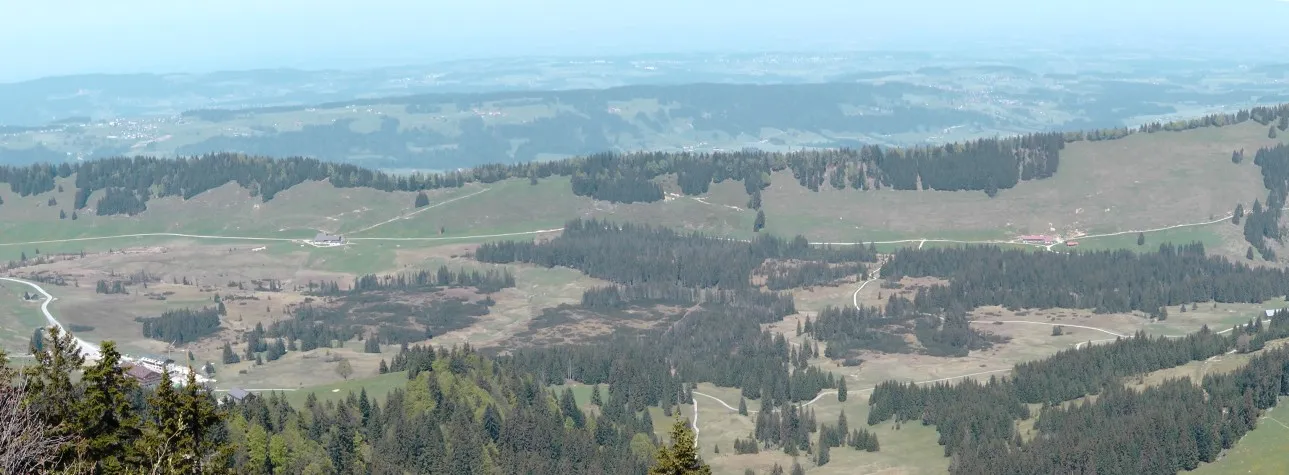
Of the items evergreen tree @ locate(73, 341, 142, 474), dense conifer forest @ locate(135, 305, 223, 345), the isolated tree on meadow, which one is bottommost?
dense conifer forest @ locate(135, 305, 223, 345)

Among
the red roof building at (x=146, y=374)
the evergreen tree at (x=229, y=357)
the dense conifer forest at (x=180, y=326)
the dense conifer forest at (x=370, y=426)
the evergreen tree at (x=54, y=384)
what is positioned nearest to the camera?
the evergreen tree at (x=54, y=384)

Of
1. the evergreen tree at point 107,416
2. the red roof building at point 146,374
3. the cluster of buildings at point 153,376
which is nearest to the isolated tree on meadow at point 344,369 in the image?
the cluster of buildings at point 153,376

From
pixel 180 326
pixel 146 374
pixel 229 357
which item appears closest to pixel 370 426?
pixel 146 374

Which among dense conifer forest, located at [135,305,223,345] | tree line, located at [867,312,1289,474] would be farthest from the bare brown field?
dense conifer forest, located at [135,305,223,345]

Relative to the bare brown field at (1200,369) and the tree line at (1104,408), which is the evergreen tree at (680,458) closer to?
the tree line at (1104,408)

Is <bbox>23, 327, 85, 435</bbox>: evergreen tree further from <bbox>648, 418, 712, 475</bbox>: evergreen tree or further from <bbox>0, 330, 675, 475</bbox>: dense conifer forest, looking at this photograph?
<bbox>648, 418, 712, 475</bbox>: evergreen tree

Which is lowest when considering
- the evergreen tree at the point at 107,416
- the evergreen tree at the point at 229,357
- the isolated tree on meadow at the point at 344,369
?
the evergreen tree at the point at 229,357

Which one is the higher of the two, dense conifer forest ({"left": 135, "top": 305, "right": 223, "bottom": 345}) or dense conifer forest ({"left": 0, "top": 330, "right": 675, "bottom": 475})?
dense conifer forest ({"left": 0, "top": 330, "right": 675, "bottom": 475})

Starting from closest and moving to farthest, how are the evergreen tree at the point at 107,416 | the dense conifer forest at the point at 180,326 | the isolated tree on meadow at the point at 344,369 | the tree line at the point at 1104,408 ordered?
the evergreen tree at the point at 107,416 < the tree line at the point at 1104,408 < the isolated tree on meadow at the point at 344,369 < the dense conifer forest at the point at 180,326

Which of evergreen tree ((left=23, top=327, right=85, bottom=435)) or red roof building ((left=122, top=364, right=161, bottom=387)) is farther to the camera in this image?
red roof building ((left=122, top=364, right=161, bottom=387))

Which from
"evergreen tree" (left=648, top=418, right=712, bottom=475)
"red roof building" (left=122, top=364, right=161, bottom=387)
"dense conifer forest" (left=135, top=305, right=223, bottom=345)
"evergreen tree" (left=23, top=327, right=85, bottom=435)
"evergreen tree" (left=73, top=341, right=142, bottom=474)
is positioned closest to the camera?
"evergreen tree" (left=648, top=418, right=712, bottom=475)

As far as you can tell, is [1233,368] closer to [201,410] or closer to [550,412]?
[550,412]
